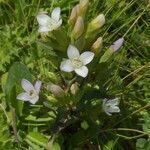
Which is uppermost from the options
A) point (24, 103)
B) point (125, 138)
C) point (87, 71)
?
point (87, 71)

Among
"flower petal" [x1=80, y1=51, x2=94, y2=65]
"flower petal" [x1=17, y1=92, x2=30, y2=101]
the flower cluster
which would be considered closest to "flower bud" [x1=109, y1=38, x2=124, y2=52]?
the flower cluster

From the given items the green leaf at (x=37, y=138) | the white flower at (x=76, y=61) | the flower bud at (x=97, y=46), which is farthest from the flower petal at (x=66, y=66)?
the green leaf at (x=37, y=138)

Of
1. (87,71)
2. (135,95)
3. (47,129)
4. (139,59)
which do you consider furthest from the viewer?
(139,59)

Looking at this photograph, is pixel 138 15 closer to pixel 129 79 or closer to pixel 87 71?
pixel 129 79

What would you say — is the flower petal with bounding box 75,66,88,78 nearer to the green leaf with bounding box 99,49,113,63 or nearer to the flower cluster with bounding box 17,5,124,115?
the flower cluster with bounding box 17,5,124,115

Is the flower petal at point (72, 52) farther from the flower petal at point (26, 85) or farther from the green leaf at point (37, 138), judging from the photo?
the green leaf at point (37, 138)

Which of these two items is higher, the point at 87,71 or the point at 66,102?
the point at 87,71

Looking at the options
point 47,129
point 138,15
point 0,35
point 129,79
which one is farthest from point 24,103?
point 138,15
